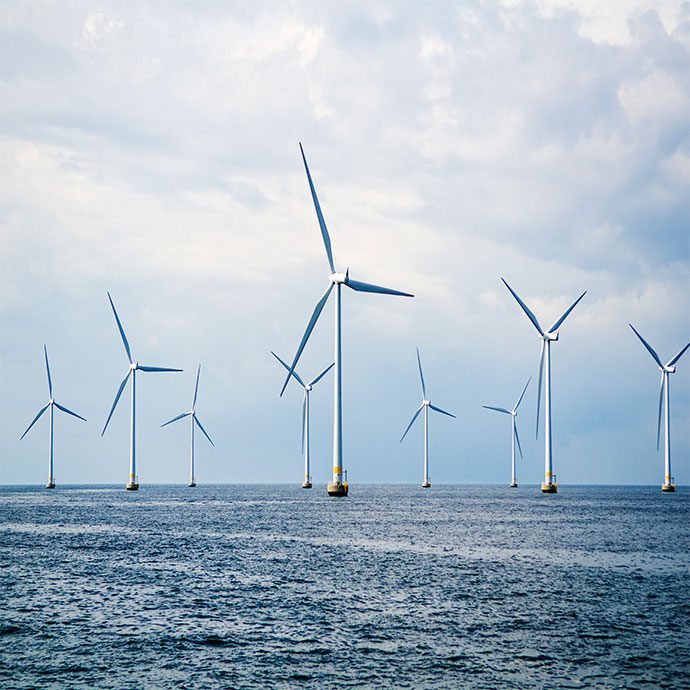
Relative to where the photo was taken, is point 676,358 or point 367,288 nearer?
point 367,288

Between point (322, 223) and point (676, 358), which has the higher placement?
point (322, 223)

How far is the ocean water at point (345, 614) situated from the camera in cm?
2008

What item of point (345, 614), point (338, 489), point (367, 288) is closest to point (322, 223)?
point (367, 288)

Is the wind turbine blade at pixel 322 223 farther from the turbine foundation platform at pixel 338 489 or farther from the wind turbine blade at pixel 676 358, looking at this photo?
the wind turbine blade at pixel 676 358

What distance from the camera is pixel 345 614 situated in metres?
27.7

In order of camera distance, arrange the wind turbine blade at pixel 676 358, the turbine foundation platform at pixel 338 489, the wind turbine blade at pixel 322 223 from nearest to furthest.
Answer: the wind turbine blade at pixel 322 223 < the turbine foundation platform at pixel 338 489 < the wind turbine blade at pixel 676 358

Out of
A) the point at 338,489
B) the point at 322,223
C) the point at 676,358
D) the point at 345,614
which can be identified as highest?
the point at 322,223

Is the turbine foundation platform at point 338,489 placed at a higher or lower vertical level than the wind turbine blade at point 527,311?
lower

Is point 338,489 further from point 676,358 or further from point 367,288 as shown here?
point 676,358

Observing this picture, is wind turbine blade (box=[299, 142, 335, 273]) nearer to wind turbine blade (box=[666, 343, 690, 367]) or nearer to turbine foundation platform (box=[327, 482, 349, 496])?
turbine foundation platform (box=[327, 482, 349, 496])

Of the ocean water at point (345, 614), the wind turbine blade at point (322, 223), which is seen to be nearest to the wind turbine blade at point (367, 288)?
the wind turbine blade at point (322, 223)

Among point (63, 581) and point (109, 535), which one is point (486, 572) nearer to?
point (63, 581)

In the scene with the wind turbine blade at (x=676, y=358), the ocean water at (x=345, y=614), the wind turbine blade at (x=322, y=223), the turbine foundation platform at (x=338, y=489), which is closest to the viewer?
the ocean water at (x=345, y=614)

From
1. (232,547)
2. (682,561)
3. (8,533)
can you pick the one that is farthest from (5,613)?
(8,533)
